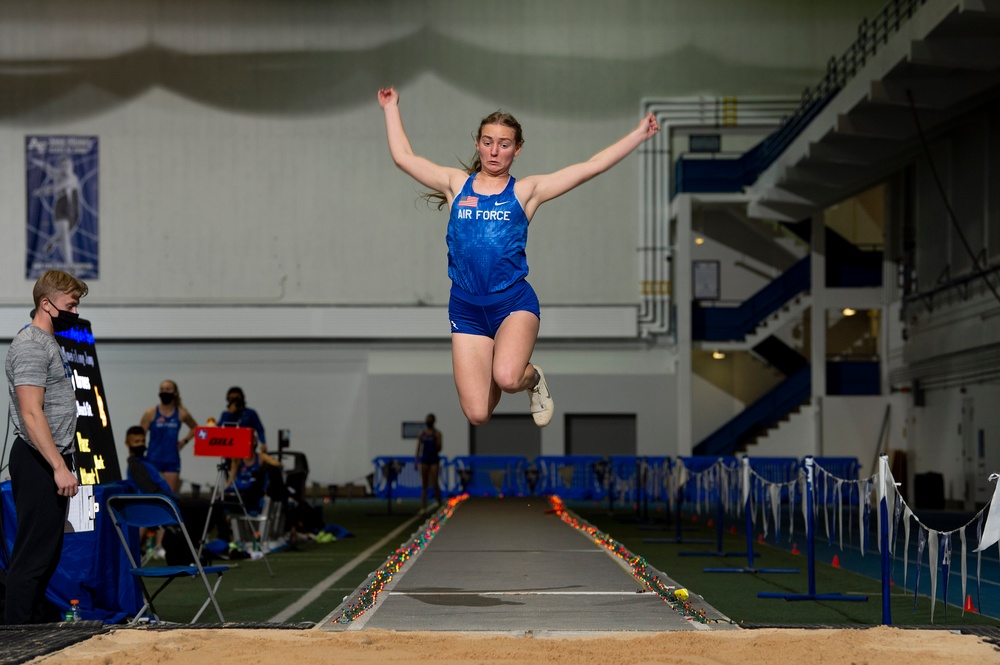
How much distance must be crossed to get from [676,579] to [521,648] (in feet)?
19.4

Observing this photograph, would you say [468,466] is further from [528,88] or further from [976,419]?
[976,419]

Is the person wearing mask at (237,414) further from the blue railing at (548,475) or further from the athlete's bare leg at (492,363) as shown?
the blue railing at (548,475)

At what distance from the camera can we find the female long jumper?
607 centimetres

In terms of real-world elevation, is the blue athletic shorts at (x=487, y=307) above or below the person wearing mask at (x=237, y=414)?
above

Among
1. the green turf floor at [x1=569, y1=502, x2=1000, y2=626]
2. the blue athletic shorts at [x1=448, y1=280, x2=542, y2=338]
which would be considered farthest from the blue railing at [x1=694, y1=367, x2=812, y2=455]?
the blue athletic shorts at [x1=448, y1=280, x2=542, y2=338]

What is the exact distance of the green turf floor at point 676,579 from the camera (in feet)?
27.0

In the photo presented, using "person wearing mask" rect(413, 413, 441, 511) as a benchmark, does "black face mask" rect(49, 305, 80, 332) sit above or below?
above

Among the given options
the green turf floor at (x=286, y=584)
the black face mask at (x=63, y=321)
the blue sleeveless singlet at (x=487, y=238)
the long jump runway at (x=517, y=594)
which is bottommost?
the green turf floor at (x=286, y=584)

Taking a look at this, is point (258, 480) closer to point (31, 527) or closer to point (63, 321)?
point (63, 321)

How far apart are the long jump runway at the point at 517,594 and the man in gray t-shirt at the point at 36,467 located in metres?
1.64

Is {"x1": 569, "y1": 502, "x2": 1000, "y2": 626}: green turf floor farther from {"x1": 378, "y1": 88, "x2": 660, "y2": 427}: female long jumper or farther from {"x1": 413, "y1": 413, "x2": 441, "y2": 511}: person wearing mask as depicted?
{"x1": 413, "y1": 413, "x2": 441, "y2": 511}: person wearing mask

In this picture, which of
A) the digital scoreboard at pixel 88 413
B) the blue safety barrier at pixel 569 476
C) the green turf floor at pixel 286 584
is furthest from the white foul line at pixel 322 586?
the blue safety barrier at pixel 569 476

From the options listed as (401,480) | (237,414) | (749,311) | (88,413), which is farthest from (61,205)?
(88,413)

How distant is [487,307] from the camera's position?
242 inches
